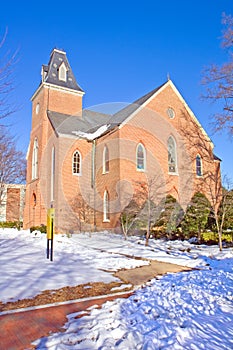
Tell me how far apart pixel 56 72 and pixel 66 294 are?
26.3 metres

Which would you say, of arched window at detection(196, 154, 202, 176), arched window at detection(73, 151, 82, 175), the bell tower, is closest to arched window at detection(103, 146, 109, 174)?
arched window at detection(73, 151, 82, 175)

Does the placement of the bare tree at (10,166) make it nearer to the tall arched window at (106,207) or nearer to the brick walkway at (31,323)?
the tall arched window at (106,207)

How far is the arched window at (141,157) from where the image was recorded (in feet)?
68.8

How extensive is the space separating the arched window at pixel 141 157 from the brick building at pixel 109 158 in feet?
0.23

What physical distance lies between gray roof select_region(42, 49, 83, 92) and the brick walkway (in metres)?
24.8

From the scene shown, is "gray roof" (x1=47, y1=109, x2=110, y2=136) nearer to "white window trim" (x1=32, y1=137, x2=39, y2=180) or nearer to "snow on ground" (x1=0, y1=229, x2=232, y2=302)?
"white window trim" (x1=32, y1=137, x2=39, y2=180)

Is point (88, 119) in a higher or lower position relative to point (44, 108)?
lower

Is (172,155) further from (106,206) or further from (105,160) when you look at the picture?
(106,206)

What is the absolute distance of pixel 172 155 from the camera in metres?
23.3

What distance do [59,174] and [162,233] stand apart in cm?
980

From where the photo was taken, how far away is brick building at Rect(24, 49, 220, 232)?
20438mm

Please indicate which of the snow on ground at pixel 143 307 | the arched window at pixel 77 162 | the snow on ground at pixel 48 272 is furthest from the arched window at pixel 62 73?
the snow on ground at pixel 143 307

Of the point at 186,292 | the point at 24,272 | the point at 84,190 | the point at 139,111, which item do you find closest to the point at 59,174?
the point at 84,190

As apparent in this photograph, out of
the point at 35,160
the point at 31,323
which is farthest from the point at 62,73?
the point at 31,323
